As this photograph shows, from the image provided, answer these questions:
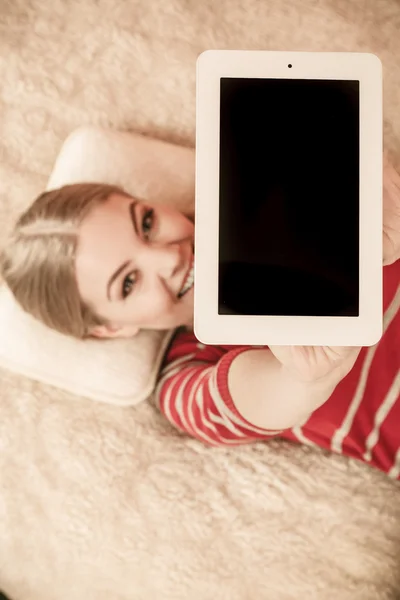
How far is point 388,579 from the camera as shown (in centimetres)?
61

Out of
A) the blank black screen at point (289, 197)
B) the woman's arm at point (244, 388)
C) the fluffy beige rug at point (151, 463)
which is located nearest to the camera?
the blank black screen at point (289, 197)

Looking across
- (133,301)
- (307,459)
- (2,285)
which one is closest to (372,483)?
(307,459)

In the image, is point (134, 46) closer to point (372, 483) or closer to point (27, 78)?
point (27, 78)

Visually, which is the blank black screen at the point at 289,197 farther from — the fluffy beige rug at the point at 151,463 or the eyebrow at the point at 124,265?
the fluffy beige rug at the point at 151,463

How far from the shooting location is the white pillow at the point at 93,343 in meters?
0.63

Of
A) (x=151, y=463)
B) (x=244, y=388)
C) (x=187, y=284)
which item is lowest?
(x=151, y=463)

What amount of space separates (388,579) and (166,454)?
298mm

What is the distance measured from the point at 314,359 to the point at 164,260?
0.19 metres

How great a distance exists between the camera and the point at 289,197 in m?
0.38

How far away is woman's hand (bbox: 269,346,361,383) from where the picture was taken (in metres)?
0.46

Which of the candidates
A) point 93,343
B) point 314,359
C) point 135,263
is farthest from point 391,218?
point 93,343

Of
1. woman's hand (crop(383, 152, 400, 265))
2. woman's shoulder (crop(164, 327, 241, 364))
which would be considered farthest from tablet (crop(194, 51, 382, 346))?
woman's shoulder (crop(164, 327, 241, 364))

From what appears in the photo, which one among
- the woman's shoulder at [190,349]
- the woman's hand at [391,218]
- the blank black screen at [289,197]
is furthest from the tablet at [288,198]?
the woman's shoulder at [190,349]

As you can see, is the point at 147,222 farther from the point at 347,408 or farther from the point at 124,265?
the point at 347,408
